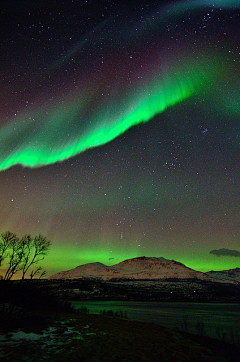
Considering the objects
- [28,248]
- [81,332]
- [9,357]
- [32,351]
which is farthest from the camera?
[28,248]

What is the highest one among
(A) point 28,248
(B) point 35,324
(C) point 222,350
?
(A) point 28,248

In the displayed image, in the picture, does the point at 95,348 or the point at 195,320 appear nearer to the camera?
the point at 95,348

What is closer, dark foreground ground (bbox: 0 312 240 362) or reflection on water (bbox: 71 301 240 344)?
dark foreground ground (bbox: 0 312 240 362)

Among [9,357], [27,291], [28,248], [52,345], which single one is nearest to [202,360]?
[52,345]

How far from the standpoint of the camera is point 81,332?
86.0ft

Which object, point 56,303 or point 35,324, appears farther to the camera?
point 56,303

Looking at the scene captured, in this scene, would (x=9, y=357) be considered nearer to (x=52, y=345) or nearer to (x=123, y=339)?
(x=52, y=345)

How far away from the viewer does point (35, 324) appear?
28.7 meters

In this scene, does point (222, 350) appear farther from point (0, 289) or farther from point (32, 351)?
point (0, 289)

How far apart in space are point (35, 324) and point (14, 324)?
2209mm

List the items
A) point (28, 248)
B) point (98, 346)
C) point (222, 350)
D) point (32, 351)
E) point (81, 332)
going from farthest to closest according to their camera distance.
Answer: point (28, 248), point (81, 332), point (222, 350), point (98, 346), point (32, 351)

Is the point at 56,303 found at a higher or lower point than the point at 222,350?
higher

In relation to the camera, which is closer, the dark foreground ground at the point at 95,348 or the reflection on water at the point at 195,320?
the dark foreground ground at the point at 95,348

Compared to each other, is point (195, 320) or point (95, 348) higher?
point (95, 348)
